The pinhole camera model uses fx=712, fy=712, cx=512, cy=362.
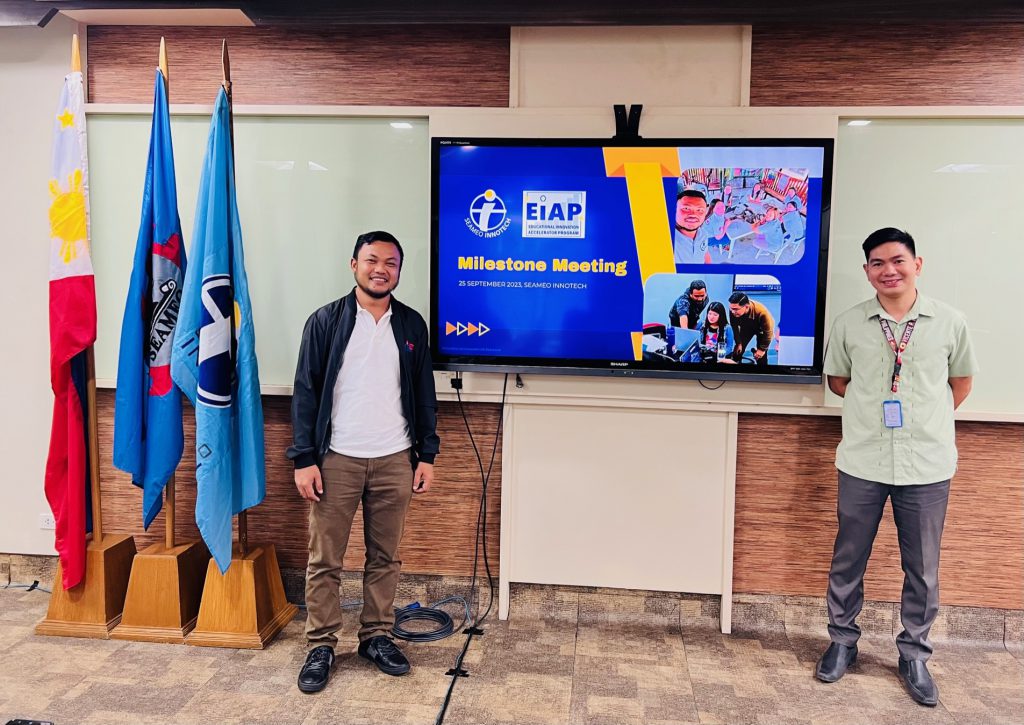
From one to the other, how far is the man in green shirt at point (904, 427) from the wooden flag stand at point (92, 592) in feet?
9.40

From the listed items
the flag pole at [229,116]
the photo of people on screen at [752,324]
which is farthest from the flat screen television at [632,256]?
the flag pole at [229,116]

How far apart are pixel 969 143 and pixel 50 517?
14.3ft

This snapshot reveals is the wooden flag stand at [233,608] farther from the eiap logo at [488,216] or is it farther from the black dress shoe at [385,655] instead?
the eiap logo at [488,216]

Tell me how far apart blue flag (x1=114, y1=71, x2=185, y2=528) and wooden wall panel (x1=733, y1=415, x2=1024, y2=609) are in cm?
243

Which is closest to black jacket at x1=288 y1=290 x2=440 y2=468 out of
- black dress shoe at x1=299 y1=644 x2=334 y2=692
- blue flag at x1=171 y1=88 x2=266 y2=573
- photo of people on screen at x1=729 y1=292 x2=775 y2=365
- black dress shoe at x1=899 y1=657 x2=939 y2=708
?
blue flag at x1=171 y1=88 x2=266 y2=573

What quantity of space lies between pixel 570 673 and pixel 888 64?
108 inches

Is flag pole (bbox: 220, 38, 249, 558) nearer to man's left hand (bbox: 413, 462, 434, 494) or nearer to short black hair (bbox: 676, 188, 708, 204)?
man's left hand (bbox: 413, 462, 434, 494)

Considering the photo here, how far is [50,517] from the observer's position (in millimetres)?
3344

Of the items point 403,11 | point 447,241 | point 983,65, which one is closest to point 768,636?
point 447,241

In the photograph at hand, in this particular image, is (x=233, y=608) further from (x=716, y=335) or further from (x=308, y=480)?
(x=716, y=335)

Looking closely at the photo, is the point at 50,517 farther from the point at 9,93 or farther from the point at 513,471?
the point at 513,471

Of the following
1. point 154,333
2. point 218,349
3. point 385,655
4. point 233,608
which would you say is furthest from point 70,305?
point 385,655

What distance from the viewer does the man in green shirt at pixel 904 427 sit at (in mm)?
2592

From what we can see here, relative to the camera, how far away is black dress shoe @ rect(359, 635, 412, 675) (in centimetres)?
266
